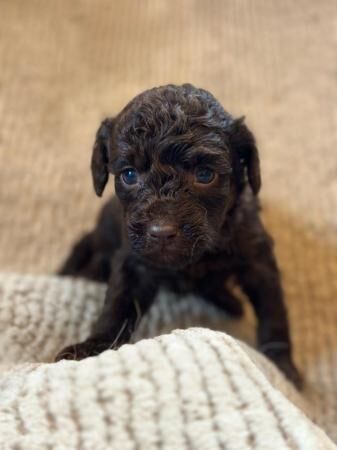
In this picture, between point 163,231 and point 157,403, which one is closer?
point 157,403

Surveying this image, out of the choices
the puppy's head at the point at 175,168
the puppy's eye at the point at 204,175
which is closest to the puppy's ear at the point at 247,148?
the puppy's head at the point at 175,168

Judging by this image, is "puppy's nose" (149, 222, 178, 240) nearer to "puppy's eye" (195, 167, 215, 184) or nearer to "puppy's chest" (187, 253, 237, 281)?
"puppy's eye" (195, 167, 215, 184)

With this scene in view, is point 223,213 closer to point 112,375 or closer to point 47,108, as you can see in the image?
point 112,375

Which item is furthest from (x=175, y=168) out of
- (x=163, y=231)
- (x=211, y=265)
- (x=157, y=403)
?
(x=157, y=403)

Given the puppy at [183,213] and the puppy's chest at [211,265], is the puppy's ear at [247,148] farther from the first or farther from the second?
the puppy's chest at [211,265]

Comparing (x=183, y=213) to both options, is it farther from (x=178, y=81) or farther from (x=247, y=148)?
(x=178, y=81)

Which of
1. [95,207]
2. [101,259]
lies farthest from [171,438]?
[95,207]

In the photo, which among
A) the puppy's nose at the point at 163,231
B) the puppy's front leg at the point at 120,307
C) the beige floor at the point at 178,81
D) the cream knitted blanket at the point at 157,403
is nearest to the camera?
the cream knitted blanket at the point at 157,403
